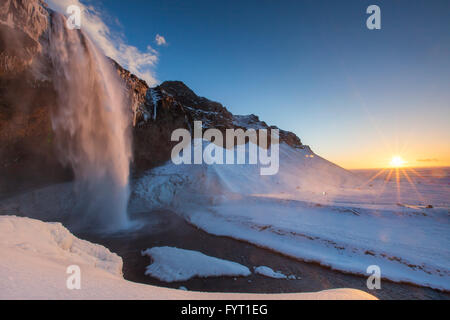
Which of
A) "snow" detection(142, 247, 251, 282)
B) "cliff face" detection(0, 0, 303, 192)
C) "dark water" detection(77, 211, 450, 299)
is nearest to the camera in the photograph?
"dark water" detection(77, 211, 450, 299)

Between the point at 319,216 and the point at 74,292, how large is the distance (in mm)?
11644

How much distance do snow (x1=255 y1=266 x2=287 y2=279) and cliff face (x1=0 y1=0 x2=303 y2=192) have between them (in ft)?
44.0

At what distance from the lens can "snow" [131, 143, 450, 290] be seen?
21.0 feet

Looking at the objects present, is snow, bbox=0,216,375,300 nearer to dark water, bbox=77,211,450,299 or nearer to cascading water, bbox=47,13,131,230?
dark water, bbox=77,211,450,299

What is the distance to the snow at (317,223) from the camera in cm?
640

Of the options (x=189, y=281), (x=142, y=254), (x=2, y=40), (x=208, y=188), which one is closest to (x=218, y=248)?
(x=189, y=281)

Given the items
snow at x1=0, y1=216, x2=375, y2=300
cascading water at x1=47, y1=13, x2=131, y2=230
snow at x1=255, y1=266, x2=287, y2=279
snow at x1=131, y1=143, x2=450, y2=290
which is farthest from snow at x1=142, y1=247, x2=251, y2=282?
cascading water at x1=47, y1=13, x2=131, y2=230

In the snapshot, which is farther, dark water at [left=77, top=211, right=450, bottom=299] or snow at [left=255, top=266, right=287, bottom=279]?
snow at [left=255, top=266, right=287, bottom=279]

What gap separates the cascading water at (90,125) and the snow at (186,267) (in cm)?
569

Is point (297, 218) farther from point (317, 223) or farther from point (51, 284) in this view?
point (51, 284)

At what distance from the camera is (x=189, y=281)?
17.5 feet

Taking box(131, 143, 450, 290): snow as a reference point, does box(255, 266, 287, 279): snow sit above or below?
below

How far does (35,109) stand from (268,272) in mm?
14996

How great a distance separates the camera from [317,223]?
945 cm
